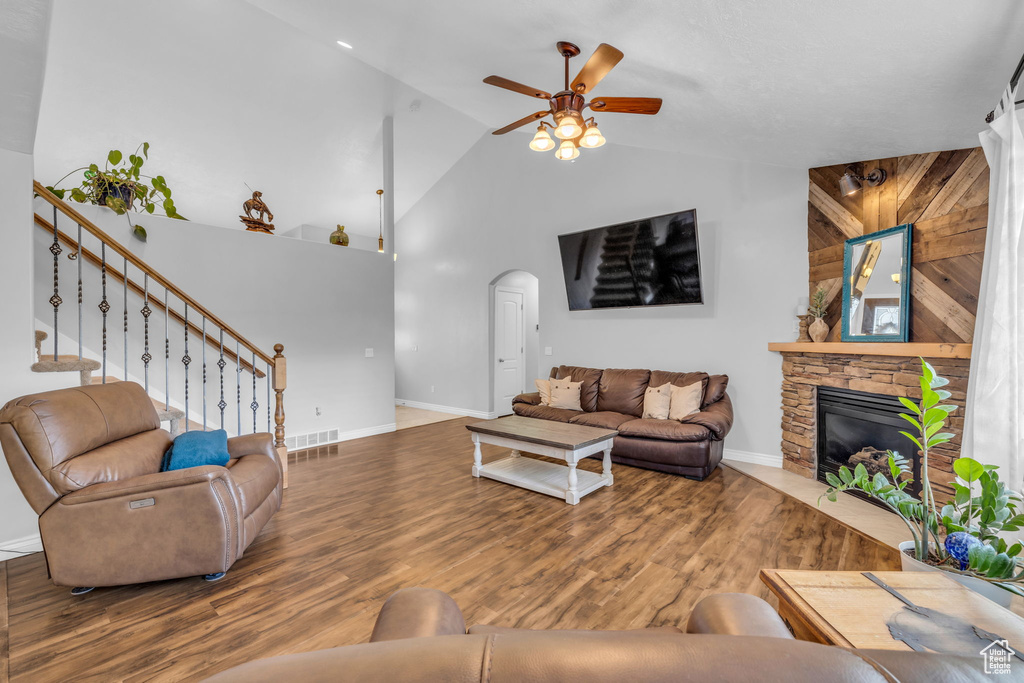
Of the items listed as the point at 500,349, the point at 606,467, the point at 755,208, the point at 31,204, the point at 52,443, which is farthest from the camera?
the point at 500,349

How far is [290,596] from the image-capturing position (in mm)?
2154

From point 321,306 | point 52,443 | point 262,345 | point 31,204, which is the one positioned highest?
point 31,204

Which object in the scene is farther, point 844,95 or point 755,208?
point 755,208

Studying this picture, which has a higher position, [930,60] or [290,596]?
[930,60]

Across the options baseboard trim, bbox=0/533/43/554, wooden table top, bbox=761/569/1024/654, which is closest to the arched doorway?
baseboard trim, bbox=0/533/43/554

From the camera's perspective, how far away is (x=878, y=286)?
11.4 ft

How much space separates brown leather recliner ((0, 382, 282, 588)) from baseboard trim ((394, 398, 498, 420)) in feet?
14.6

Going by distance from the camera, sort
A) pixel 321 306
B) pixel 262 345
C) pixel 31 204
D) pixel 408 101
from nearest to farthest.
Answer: pixel 31 204, pixel 262 345, pixel 321 306, pixel 408 101

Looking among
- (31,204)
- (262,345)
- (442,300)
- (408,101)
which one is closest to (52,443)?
(31,204)

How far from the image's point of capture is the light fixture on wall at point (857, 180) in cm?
348

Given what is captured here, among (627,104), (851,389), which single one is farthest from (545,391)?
(627,104)

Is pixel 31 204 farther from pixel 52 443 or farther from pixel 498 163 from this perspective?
pixel 498 163

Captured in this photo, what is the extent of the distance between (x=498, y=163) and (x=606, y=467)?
14.9ft

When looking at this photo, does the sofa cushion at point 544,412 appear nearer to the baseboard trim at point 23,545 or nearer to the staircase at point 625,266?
the staircase at point 625,266
